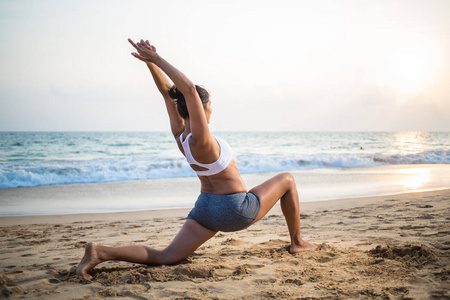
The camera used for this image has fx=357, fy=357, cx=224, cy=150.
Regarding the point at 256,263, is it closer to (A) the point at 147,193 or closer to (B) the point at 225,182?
(B) the point at 225,182

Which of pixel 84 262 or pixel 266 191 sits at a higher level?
pixel 266 191

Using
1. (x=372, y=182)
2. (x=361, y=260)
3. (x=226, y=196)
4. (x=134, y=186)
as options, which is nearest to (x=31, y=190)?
(x=134, y=186)

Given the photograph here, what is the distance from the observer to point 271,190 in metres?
3.36

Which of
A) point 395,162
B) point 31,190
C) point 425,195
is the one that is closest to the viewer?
point 425,195

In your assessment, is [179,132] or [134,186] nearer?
[179,132]

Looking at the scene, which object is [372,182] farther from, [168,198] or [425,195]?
[168,198]

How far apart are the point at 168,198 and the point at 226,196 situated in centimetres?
555

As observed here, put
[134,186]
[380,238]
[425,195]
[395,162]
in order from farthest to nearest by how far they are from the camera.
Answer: [395,162]
[134,186]
[425,195]
[380,238]

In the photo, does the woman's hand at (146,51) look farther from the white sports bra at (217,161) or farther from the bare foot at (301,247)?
the bare foot at (301,247)

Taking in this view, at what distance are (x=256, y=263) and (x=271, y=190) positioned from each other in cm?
71

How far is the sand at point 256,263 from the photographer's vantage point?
2.69m

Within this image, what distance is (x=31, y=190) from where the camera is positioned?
9641 mm

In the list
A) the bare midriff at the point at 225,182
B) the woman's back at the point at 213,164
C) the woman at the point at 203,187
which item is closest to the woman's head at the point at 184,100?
the woman at the point at 203,187

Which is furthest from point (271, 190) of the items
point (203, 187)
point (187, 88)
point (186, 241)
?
point (187, 88)
